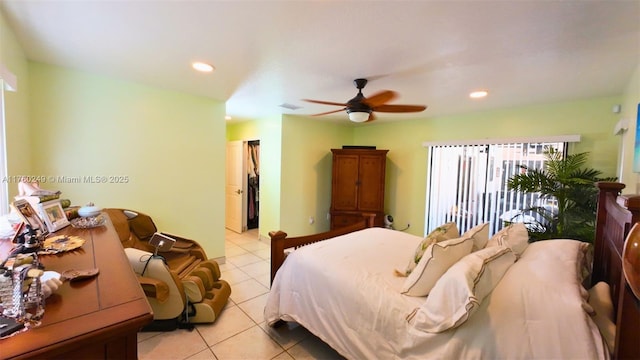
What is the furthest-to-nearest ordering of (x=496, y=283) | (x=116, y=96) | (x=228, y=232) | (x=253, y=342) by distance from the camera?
(x=228, y=232) → (x=116, y=96) → (x=253, y=342) → (x=496, y=283)

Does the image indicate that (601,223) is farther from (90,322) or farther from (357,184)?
(357,184)

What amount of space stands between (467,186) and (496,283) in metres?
2.95

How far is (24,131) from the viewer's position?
88.3 inches

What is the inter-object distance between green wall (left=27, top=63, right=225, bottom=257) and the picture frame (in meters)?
1.21

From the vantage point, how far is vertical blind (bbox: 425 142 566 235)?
3536 millimetres

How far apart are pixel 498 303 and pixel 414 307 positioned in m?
0.41

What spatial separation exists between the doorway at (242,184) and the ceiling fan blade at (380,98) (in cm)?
345

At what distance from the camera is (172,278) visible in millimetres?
2211

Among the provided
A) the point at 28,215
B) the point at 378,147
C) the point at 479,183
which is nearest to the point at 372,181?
the point at 378,147

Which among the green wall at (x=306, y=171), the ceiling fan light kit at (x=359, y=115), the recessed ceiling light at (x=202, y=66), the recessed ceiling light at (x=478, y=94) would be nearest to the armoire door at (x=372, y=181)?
the green wall at (x=306, y=171)

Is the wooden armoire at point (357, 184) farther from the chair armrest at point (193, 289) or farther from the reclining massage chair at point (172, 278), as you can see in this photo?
the chair armrest at point (193, 289)

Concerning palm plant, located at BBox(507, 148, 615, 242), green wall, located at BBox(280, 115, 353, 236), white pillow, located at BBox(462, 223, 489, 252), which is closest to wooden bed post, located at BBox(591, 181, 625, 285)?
white pillow, located at BBox(462, 223, 489, 252)

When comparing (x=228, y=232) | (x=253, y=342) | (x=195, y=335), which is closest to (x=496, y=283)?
(x=253, y=342)

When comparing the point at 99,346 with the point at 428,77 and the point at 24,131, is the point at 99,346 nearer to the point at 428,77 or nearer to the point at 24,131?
the point at 24,131
